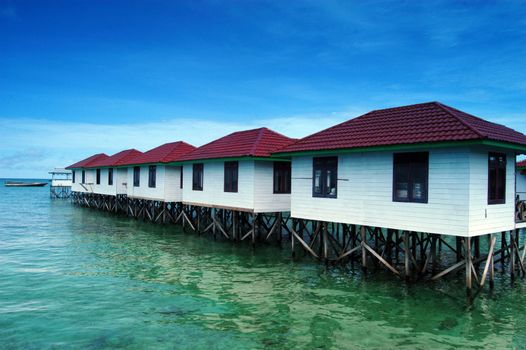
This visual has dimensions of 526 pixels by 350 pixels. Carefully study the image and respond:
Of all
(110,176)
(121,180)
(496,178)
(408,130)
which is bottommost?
(121,180)

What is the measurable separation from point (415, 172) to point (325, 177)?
3473 millimetres

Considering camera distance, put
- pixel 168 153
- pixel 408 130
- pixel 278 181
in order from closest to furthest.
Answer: pixel 408 130 → pixel 278 181 → pixel 168 153

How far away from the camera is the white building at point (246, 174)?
18.2 m

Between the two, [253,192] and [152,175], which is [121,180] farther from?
[253,192]

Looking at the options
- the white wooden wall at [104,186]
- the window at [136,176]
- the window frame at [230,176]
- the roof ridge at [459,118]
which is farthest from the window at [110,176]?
the roof ridge at [459,118]

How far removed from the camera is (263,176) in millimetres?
18359

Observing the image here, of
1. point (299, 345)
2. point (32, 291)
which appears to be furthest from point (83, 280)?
point (299, 345)

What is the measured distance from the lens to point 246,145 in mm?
19391

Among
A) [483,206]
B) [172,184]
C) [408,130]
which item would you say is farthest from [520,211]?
[172,184]

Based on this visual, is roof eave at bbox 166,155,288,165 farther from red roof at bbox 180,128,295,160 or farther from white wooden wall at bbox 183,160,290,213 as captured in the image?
white wooden wall at bbox 183,160,290,213

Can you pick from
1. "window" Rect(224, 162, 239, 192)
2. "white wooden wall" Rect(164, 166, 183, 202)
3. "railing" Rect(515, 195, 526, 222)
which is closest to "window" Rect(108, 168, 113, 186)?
"white wooden wall" Rect(164, 166, 183, 202)

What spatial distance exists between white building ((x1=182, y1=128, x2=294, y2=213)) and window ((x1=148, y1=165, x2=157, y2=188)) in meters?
6.80

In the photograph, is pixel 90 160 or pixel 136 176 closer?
pixel 136 176

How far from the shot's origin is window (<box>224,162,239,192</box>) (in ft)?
63.4
